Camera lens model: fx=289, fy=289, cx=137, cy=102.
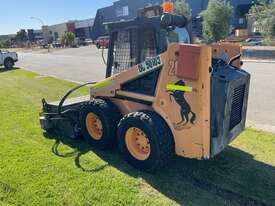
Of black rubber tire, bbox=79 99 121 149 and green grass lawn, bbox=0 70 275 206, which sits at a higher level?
black rubber tire, bbox=79 99 121 149

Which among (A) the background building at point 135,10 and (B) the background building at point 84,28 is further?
(B) the background building at point 84,28

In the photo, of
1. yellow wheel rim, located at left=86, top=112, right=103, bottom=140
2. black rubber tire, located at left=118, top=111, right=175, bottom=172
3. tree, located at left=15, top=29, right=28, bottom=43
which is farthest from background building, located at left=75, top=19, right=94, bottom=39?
black rubber tire, located at left=118, top=111, right=175, bottom=172

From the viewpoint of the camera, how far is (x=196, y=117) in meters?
3.57

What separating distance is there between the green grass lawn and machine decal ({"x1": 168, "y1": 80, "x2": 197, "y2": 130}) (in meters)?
0.90

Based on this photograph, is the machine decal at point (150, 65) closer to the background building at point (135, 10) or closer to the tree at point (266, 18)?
the tree at point (266, 18)

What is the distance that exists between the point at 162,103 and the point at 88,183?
4.91 feet

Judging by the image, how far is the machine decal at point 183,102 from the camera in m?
3.58

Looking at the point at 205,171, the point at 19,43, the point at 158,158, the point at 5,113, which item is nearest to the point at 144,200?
the point at 158,158

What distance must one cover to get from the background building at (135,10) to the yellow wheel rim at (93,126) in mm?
30456

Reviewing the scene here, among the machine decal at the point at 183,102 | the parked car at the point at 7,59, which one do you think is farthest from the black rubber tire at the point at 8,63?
the machine decal at the point at 183,102

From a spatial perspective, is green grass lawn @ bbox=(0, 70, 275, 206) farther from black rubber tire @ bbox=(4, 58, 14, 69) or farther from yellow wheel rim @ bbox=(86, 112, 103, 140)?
black rubber tire @ bbox=(4, 58, 14, 69)

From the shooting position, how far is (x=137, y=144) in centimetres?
436

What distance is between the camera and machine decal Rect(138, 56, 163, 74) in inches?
150

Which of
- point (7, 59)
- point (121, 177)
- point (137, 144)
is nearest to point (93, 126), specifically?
point (137, 144)
